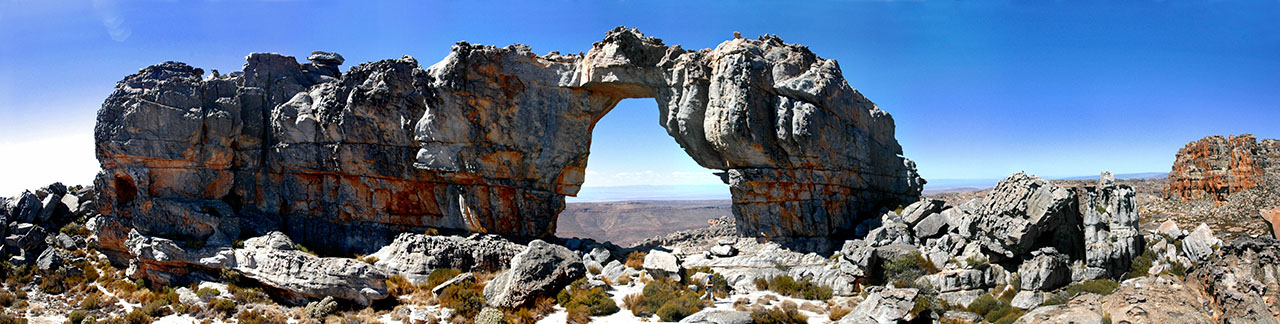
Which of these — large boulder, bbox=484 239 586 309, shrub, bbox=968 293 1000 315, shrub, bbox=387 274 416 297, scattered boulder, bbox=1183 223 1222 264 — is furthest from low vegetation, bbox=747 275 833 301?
shrub, bbox=387 274 416 297

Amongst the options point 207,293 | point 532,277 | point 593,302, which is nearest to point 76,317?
point 207,293

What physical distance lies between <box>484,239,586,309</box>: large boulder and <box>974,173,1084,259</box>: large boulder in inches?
536

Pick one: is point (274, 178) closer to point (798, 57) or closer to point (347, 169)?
point (347, 169)

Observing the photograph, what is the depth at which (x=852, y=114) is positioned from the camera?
75.3 feet

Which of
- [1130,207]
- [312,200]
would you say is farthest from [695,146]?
[312,200]

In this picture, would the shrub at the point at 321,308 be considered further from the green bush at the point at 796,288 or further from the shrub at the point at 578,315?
the green bush at the point at 796,288

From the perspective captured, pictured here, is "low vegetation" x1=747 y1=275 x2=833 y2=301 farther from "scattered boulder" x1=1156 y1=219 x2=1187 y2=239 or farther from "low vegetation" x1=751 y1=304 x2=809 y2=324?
"scattered boulder" x1=1156 y1=219 x2=1187 y2=239

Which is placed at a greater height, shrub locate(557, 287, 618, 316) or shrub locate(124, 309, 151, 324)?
shrub locate(557, 287, 618, 316)

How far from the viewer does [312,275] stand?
19.6m

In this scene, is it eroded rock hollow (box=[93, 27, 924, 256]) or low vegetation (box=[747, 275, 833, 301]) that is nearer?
low vegetation (box=[747, 275, 833, 301])

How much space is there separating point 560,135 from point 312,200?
12227 mm

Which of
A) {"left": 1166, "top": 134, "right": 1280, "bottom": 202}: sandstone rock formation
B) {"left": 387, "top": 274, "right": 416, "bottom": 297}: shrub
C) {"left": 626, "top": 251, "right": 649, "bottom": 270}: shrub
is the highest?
{"left": 1166, "top": 134, "right": 1280, "bottom": 202}: sandstone rock formation

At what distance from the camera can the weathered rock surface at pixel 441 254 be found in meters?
23.0

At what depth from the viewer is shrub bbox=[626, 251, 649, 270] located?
24.7m
